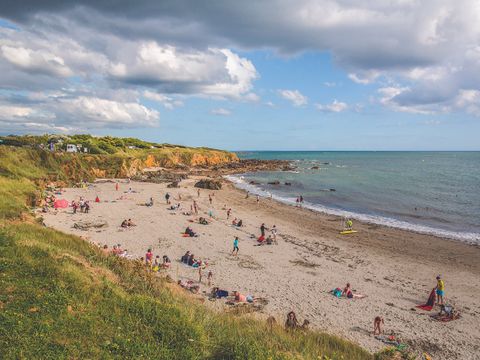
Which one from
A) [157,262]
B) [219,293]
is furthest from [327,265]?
[157,262]

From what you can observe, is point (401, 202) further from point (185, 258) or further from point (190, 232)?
point (185, 258)

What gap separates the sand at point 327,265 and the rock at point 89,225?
0.55 m

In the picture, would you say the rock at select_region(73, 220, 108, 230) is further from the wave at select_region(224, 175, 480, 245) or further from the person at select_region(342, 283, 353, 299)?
the wave at select_region(224, 175, 480, 245)

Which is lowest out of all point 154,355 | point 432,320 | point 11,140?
point 432,320

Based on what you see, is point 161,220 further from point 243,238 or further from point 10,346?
point 10,346

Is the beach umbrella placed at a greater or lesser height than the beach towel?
greater

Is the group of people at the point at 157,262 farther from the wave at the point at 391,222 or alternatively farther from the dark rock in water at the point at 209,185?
the dark rock in water at the point at 209,185

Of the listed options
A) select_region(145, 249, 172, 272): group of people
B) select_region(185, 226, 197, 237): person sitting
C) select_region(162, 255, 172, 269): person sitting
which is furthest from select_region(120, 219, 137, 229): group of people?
select_region(162, 255, 172, 269): person sitting

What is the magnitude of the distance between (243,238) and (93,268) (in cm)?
1620

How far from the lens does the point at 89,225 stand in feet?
84.1

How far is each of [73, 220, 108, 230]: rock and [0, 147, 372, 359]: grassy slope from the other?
48.3 feet

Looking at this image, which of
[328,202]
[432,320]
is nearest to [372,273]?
[432,320]

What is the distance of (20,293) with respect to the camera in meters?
7.97

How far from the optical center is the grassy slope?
21.6 feet
